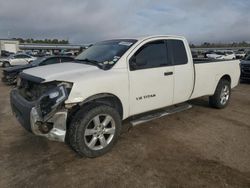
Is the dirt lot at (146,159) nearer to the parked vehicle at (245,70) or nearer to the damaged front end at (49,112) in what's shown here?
the damaged front end at (49,112)

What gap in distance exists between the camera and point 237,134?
4.92 meters

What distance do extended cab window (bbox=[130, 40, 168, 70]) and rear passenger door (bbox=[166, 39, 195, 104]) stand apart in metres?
0.22

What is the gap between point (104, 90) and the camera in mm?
3908

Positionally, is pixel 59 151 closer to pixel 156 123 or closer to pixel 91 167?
pixel 91 167

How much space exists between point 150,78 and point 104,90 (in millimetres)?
1041

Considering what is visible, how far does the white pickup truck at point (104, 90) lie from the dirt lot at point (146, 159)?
0.36 metres

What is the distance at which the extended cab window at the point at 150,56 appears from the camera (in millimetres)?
4379

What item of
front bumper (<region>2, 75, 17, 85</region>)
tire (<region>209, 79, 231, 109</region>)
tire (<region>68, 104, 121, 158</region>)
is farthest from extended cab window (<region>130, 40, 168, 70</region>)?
front bumper (<region>2, 75, 17, 85</region>)

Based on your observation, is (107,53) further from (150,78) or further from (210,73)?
(210,73)

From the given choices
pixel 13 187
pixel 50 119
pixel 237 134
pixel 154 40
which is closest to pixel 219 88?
pixel 237 134

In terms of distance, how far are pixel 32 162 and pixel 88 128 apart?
39.4 inches

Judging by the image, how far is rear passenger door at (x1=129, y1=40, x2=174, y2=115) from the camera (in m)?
4.36

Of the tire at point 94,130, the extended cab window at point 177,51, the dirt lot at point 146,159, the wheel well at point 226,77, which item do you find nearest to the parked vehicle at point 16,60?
the dirt lot at point 146,159

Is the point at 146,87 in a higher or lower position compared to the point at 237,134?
higher
